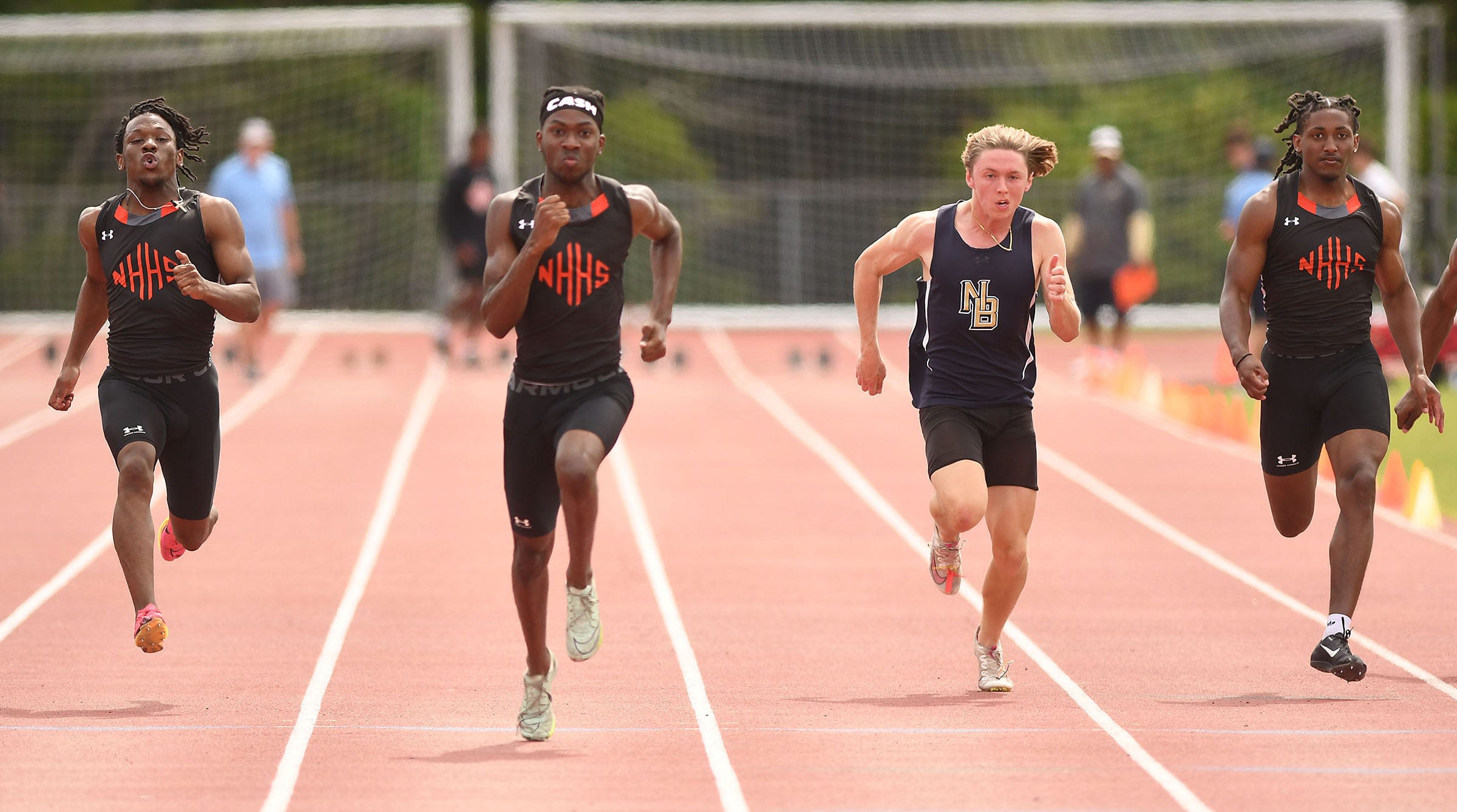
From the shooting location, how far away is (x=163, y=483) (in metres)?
12.4

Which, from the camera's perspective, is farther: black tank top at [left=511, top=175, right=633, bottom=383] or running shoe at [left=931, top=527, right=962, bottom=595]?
running shoe at [left=931, top=527, right=962, bottom=595]

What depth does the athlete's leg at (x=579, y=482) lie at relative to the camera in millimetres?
6254

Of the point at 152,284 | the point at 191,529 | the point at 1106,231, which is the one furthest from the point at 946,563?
the point at 1106,231

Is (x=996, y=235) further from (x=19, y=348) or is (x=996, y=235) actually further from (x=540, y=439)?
(x=19, y=348)

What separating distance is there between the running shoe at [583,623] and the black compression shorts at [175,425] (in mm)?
1689

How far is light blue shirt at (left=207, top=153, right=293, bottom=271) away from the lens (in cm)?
1792

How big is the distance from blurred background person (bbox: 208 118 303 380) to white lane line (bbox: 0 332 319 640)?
24.2 inches

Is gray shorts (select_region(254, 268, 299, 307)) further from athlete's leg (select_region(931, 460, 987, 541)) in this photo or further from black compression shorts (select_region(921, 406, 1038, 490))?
athlete's leg (select_region(931, 460, 987, 541))

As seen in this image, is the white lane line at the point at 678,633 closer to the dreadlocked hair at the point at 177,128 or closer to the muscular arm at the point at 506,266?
the muscular arm at the point at 506,266

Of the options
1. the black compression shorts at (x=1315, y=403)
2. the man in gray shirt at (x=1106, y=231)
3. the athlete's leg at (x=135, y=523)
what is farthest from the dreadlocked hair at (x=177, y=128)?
the man in gray shirt at (x=1106, y=231)

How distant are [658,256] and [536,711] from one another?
1.54 meters

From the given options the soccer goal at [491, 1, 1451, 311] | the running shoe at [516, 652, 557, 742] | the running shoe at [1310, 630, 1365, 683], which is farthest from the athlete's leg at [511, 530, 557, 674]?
the soccer goal at [491, 1, 1451, 311]

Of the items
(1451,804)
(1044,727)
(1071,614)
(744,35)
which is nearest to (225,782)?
(1044,727)

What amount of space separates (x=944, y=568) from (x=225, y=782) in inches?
105
